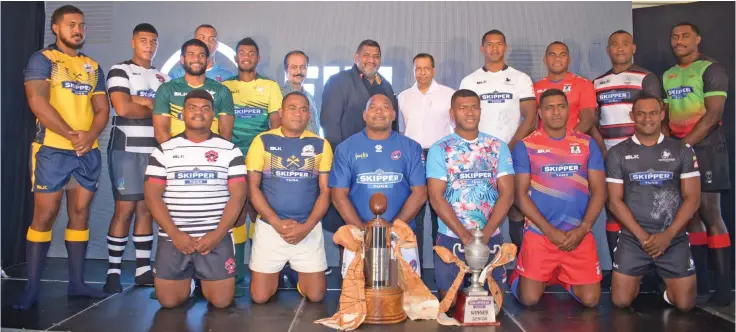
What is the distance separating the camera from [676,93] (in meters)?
4.89

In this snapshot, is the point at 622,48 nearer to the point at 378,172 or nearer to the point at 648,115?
the point at 648,115

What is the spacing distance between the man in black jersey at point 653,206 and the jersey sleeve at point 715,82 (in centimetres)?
73

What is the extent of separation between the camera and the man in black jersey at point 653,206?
4.13m

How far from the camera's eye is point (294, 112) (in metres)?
4.23

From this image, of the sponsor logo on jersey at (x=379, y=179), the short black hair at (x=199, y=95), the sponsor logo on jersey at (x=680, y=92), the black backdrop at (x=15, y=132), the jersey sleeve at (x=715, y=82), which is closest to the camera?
the short black hair at (x=199, y=95)

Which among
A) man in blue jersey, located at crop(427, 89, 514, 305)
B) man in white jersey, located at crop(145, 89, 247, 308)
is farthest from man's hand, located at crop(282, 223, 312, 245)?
man in blue jersey, located at crop(427, 89, 514, 305)

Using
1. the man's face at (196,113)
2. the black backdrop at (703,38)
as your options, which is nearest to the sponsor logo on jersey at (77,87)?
the man's face at (196,113)

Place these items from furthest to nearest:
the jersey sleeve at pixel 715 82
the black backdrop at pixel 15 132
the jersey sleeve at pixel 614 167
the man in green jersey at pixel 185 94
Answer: the black backdrop at pixel 15 132 < the jersey sleeve at pixel 715 82 < the man in green jersey at pixel 185 94 < the jersey sleeve at pixel 614 167

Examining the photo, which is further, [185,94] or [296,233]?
[185,94]

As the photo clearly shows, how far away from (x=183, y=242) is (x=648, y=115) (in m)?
3.29

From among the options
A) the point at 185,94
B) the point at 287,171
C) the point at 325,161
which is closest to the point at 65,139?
the point at 185,94

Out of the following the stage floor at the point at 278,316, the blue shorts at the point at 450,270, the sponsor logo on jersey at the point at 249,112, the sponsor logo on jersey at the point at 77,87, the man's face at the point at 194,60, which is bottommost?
the stage floor at the point at 278,316

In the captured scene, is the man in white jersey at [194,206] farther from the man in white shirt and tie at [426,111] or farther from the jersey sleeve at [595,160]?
the jersey sleeve at [595,160]

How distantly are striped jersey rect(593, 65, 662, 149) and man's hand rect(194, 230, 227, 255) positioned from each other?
323 centimetres
